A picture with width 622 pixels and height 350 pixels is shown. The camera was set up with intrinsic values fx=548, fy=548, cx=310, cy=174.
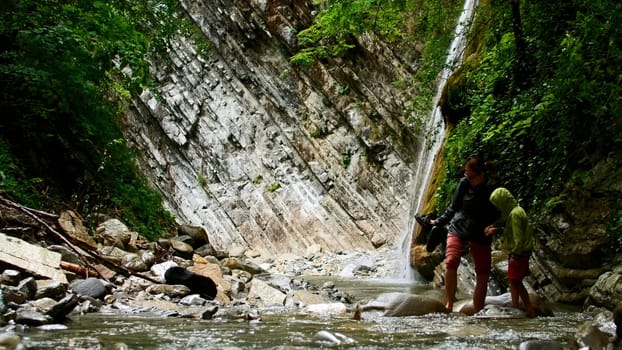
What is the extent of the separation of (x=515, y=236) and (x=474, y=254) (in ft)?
1.58

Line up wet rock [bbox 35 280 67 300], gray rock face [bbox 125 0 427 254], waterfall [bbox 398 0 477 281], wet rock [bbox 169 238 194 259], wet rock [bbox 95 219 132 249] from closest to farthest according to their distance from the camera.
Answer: wet rock [bbox 35 280 67 300], wet rock [bbox 95 219 132 249], wet rock [bbox 169 238 194 259], waterfall [bbox 398 0 477 281], gray rock face [bbox 125 0 427 254]

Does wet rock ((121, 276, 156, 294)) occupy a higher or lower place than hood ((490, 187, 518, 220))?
higher

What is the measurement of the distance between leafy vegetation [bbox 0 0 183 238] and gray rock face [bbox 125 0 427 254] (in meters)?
8.45

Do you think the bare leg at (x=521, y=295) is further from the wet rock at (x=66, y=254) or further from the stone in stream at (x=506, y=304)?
the wet rock at (x=66, y=254)

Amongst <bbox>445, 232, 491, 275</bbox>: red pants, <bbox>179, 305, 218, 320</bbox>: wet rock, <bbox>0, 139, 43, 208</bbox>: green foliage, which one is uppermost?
<bbox>0, 139, 43, 208</bbox>: green foliage

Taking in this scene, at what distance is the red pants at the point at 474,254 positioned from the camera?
5.27 meters

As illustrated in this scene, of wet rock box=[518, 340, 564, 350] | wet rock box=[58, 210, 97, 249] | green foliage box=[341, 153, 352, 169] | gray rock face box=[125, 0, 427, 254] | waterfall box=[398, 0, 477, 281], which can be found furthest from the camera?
green foliage box=[341, 153, 352, 169]

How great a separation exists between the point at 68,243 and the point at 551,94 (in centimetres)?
511

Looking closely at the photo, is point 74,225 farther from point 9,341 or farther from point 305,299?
point 9,341

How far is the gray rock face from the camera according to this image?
17141mm

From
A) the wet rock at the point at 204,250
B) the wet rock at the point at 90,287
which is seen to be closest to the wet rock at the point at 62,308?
the wet rock at the point at 90,287

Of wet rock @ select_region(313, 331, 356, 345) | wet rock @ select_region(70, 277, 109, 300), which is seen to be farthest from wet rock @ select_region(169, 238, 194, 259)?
wet rock @ select_region(313, 331, 356, 345)

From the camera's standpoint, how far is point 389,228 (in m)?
16.3

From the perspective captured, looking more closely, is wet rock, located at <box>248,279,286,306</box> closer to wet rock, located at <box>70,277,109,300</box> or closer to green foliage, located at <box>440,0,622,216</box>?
wet rock, located at <box>70,277,109,300</box>
